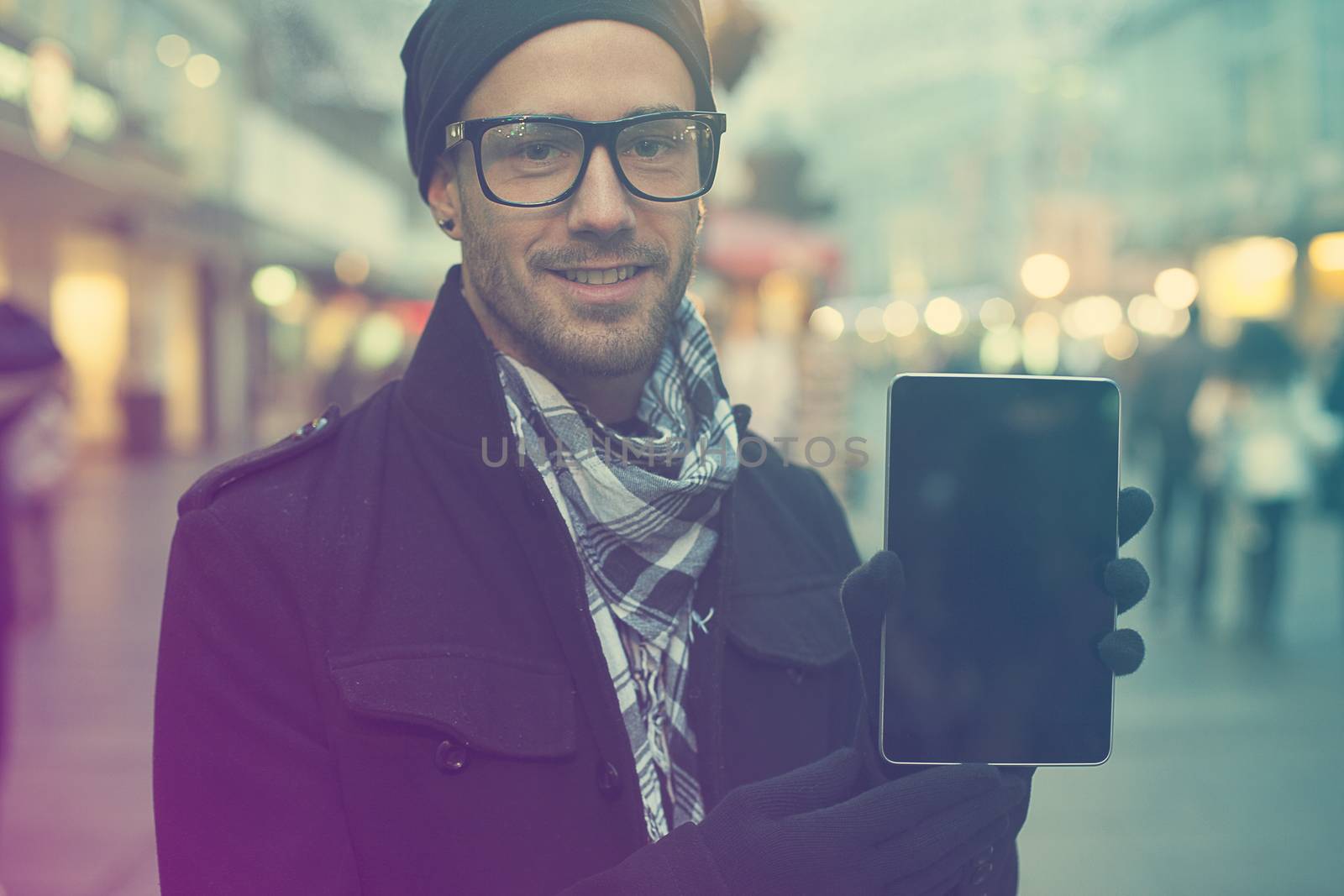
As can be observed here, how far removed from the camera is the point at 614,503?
1.58m

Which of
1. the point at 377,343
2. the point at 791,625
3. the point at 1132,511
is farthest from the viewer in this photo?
the point at 377,343

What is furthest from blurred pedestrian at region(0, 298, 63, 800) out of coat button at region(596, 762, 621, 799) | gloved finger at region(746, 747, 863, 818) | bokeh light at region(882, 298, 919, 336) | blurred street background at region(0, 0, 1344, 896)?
bokeh light at region(882, 298, 919, 336)

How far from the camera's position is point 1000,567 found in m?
1.40

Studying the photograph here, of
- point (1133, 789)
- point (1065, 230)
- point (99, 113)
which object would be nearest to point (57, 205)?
point (99, 113)

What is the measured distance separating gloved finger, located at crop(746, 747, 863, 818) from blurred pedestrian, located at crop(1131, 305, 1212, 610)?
717cm

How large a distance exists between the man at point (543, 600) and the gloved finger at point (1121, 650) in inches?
7.2

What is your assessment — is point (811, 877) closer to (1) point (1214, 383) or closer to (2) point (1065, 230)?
(1) point (1214, 383)

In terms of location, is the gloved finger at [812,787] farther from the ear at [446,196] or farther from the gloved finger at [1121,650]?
the ear at [446,196]

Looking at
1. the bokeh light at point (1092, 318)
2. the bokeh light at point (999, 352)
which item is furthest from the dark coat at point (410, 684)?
the bokeh light at point (1092, 318)

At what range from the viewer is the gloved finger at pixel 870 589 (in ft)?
4.33

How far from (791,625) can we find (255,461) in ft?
2.48

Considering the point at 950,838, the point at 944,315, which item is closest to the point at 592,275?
the point at 950,838

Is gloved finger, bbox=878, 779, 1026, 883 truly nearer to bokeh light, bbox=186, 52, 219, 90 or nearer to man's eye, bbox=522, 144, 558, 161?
man's eye, bbox=522, 144, 558, 161

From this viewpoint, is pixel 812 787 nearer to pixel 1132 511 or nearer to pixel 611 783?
pixel 611 783
